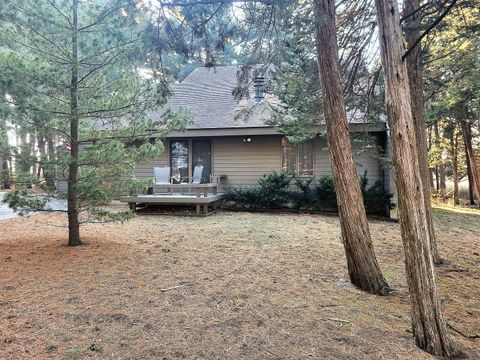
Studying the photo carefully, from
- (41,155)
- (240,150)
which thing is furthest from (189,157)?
(41,155)

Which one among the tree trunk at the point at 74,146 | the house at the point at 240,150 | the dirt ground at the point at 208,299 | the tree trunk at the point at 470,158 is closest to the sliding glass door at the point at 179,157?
the house at the point at 240,150

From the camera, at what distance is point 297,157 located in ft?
37.2

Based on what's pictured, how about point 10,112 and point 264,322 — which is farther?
point 10,112

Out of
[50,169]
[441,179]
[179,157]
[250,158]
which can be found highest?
[179,157]

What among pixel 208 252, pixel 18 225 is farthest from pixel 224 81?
pixel 208 252

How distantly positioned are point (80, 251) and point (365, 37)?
566cm

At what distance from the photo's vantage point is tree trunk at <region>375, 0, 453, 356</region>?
2.57m

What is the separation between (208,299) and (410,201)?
2075 mm

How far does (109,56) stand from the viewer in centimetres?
504

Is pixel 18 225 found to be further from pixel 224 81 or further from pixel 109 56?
pixel 224 81

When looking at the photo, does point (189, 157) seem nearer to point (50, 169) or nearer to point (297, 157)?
point (297, 157)

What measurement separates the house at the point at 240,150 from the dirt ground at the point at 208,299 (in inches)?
189

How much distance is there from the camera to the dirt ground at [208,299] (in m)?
2.48

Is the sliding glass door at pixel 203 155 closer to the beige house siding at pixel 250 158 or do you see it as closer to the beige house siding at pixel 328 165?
the beige house siding at pixel 250 158
